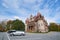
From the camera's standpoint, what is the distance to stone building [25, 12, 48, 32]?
416cm

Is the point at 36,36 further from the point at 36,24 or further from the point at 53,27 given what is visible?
the point at 53,27

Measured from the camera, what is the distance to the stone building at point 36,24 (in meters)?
4.16

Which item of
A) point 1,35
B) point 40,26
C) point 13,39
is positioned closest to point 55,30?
point 40,26

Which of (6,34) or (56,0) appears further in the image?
(56,0)

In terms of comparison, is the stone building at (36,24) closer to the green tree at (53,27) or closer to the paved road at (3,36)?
the green tree at (53,27)

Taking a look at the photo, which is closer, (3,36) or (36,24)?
(3,36)

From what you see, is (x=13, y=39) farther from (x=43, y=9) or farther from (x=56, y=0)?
(x=56, y=0)

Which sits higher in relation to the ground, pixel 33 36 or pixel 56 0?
pixel 56 0

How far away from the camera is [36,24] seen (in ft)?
13.8

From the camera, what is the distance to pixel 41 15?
4203mm

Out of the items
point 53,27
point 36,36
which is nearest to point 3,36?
point 36,36

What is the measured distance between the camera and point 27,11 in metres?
4.20

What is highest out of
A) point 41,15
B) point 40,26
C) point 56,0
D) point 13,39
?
point 56,0

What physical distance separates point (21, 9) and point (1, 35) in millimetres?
875
